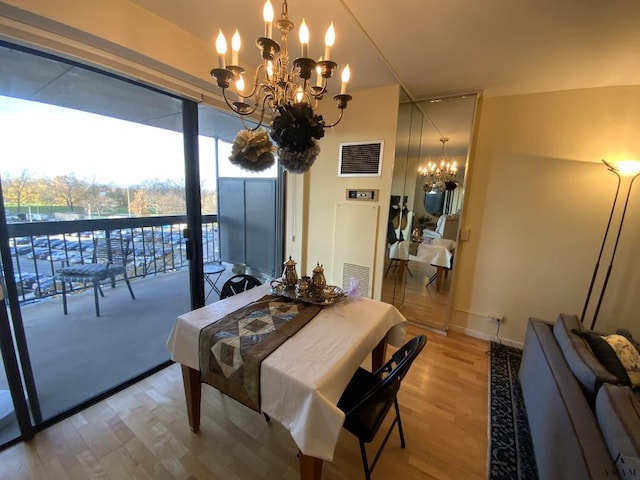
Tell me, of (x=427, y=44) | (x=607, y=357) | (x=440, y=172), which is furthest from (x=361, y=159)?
(x=607, y=357)

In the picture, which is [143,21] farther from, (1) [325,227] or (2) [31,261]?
(1) [325,227]

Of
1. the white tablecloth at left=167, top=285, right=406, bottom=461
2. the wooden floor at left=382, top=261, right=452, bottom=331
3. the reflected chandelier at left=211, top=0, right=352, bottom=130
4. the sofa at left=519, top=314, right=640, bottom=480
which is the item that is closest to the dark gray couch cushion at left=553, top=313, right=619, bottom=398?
the sofa at left=519, top=314, right=640, bottom=480

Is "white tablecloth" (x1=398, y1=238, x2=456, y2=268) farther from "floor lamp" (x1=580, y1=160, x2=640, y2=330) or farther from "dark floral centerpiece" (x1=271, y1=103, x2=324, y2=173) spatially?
"dark floral centerpiece" (x1=271, y1=103, x2=324, y2=173)

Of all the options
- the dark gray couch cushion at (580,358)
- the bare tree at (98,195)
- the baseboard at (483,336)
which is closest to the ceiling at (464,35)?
the bare tree at (98,195)

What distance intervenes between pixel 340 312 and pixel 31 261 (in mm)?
1886

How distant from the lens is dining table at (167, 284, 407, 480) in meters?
1.00

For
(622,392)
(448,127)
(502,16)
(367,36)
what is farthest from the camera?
(448,127)

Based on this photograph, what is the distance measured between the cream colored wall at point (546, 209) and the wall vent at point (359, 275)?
3.48 feet

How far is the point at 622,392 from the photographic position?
112 centimetres

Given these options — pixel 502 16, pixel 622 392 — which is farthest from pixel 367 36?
pixel 622 392

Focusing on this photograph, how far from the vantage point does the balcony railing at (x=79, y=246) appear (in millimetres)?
1504

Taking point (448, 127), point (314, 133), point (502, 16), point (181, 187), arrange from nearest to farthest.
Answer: point (314, 133) → point (502, 16) → point (181, 187) → point (448, 127)

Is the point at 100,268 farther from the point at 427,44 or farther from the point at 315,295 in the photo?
the point at 427,44

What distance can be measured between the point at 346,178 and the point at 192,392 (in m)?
2.34
